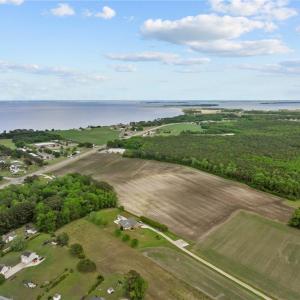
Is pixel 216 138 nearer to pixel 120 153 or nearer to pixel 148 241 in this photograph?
pixel 120 153

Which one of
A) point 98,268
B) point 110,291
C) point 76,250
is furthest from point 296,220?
point 76,250

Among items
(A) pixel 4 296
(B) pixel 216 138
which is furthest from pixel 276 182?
(B) pixel 216 138

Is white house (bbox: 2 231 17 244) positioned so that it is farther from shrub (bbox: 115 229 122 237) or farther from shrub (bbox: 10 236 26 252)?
shrub (bbox: 115 229 122 237)

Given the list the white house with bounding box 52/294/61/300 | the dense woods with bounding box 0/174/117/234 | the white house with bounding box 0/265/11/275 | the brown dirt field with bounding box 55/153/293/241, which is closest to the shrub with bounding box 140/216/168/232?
the brown dirt field with bounding box 55/153/293/241

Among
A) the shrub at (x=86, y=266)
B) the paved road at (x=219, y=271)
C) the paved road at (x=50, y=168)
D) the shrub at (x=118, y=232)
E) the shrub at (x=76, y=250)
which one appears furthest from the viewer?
the paved road at (x=50, y=168)

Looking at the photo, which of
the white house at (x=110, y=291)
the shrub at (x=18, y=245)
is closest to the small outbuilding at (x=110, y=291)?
the white house at (x=110, y=291)

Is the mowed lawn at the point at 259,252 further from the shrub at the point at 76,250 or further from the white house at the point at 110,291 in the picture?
the shrub at the point at 76,250
